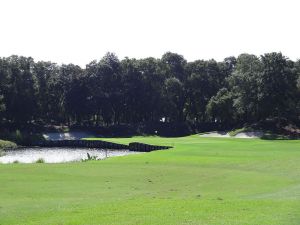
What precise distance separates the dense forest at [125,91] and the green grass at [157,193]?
70.2 meters

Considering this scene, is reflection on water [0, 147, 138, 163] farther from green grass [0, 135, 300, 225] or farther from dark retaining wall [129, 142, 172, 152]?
green grass [0, 135, 300, 225]

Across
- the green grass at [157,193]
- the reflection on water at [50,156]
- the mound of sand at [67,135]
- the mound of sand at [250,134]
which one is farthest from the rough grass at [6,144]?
the green grass at [157,193]

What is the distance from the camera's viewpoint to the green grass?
1753cm

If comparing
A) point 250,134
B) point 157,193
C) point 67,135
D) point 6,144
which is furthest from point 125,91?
point 157,193

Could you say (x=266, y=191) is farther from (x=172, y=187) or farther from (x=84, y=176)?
(x=84, y=176)

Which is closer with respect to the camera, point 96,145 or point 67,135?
point 96,145

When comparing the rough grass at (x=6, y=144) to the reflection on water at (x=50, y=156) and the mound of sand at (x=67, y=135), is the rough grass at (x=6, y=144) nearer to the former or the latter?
the reflection on water at (x=50, y=156)

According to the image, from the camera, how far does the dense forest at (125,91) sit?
113 metres

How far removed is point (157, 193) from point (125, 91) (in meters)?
97.6

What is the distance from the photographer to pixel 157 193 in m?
26.2

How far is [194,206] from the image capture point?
65.0 feet

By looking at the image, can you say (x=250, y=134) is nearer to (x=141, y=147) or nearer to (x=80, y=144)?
(x=141, y=147)

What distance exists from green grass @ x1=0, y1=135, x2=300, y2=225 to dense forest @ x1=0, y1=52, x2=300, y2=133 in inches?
2762

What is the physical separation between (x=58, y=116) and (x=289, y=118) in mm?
59347
